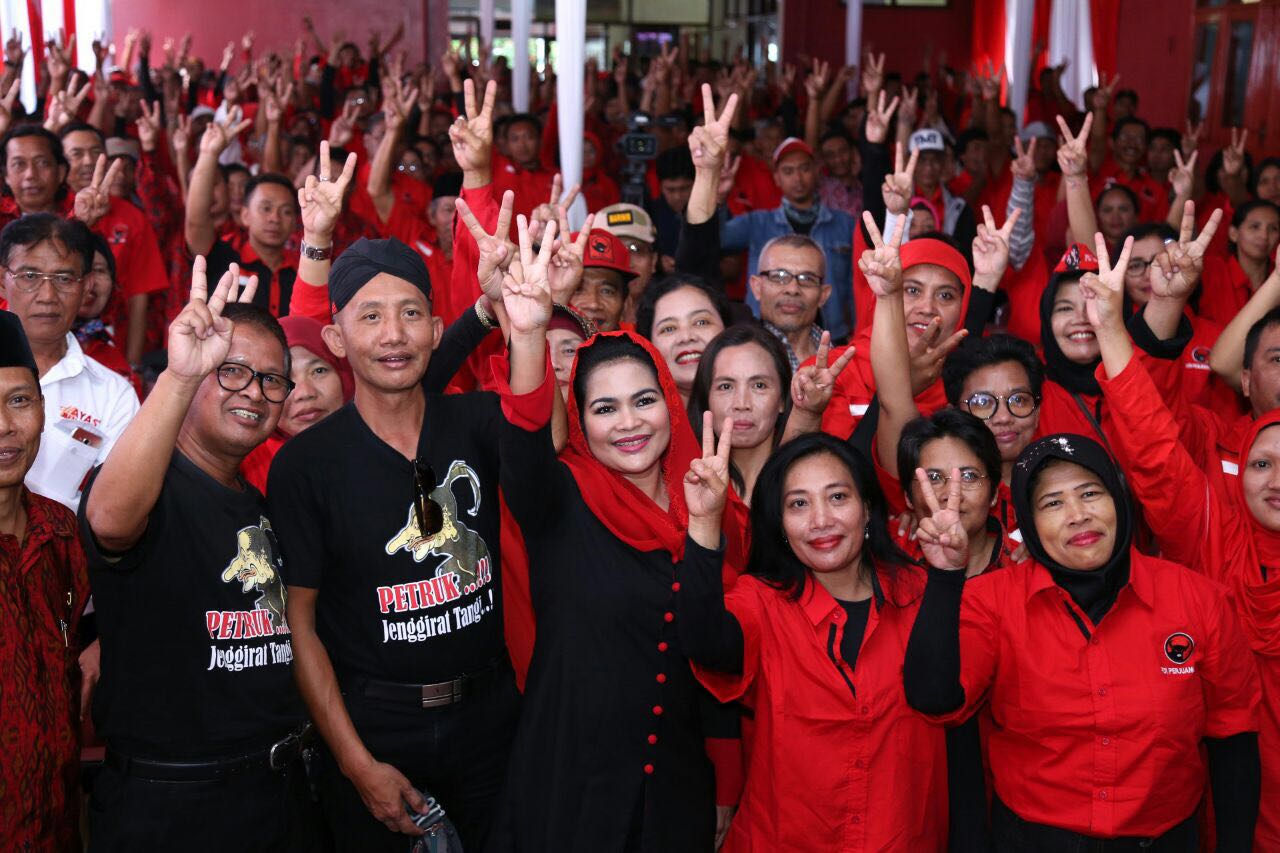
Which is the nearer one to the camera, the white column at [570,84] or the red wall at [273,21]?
the white column at [570,84]

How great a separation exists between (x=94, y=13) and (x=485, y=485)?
11.1 meters

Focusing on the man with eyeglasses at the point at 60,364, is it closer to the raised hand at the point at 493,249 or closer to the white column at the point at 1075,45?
the raised hand at the point at 493,249

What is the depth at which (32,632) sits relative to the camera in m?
2.15

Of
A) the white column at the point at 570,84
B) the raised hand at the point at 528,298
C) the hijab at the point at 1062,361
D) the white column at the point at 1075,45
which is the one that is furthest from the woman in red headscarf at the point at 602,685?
the white column at the point at 1075,45

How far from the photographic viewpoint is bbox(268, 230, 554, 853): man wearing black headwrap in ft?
7.87

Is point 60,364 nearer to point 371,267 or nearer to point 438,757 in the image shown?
point 371,267

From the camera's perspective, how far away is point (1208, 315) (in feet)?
16.7

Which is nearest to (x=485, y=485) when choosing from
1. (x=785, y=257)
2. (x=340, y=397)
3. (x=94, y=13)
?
(x=340, y=397)

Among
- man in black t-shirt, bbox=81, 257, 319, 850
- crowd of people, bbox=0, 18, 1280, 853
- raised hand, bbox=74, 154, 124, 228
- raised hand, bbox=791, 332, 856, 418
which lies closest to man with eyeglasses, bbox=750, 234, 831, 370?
crowd of people, bbox=0, 18, 1280, 853

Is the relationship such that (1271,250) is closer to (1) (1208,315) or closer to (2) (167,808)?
(1) (1208,315)

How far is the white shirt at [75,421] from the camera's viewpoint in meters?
2.97

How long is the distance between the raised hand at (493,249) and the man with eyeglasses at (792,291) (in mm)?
1088

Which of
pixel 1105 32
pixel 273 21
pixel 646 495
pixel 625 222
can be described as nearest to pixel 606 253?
pixel 625 222

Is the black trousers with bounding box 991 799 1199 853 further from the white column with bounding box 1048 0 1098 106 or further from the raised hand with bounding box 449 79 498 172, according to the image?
the white column with bounding box 1048 0 1098 106
